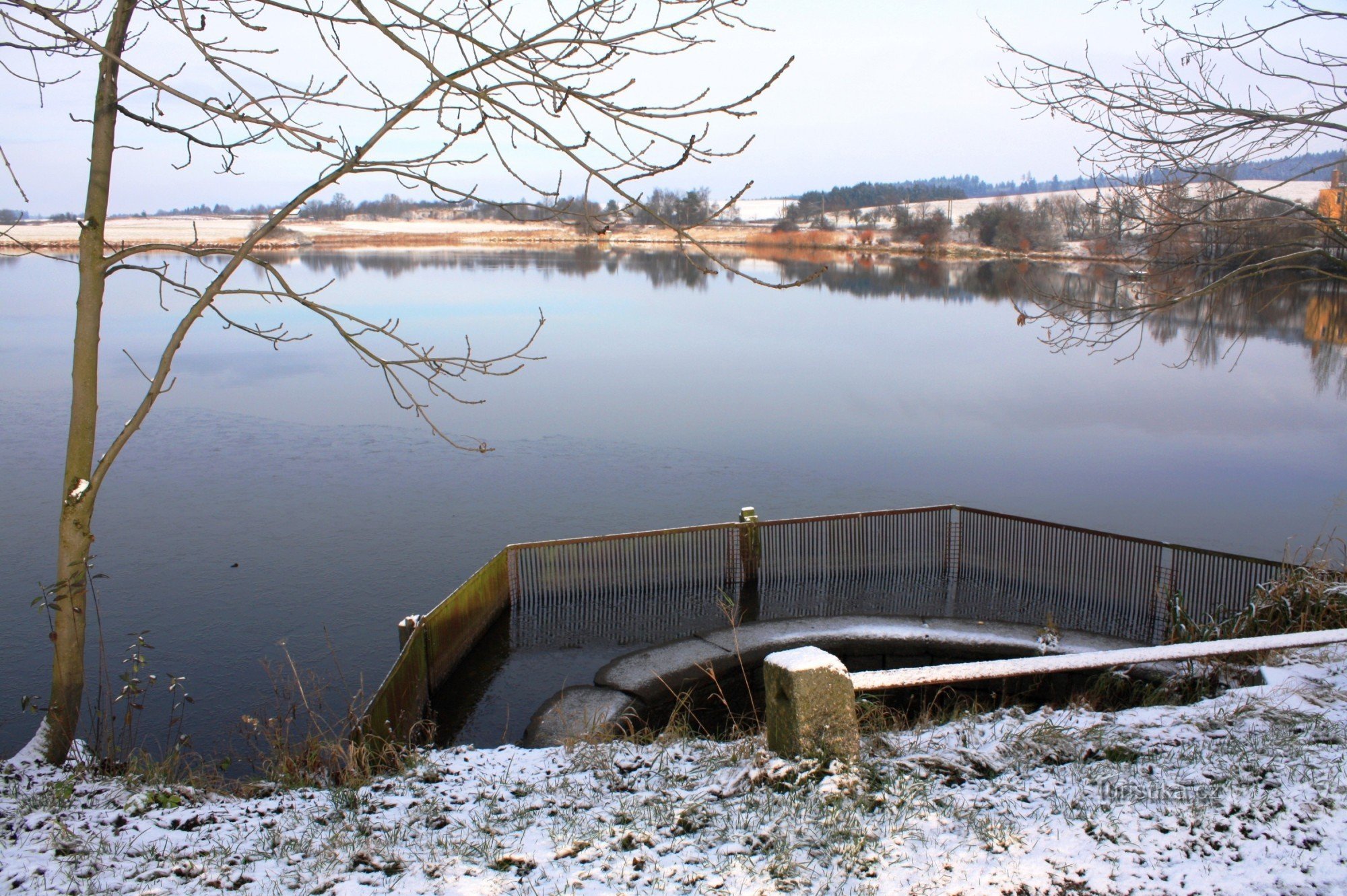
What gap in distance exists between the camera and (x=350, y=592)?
39.1 ft

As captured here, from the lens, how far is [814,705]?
14.5 feet

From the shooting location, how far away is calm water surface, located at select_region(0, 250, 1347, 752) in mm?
11203

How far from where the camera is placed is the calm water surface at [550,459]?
1120 centimetres

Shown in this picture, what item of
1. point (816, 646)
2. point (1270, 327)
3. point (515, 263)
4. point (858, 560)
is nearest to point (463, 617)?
point (816, 646)

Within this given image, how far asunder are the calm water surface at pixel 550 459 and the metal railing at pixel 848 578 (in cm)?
121

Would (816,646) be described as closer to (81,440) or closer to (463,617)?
(463,617)

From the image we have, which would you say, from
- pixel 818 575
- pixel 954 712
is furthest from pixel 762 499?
pixel 954 712

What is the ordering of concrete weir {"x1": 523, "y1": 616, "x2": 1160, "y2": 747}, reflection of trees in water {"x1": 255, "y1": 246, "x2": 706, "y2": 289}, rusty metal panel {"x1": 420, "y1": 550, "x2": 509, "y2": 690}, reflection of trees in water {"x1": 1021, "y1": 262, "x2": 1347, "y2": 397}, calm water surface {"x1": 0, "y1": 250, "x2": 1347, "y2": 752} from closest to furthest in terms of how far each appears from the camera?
concrete weir {"x1": 523, "y1": 616, "x2": 1160, "y2": 747} → rusty metal panel {"x1": 420, "y1": 550, "x2": 509, "y2": 690} → calm water surface {"x1": 0, "y1": 250, "x2": 1347, "y2": 752} → reflection of trees in water {"x1": 1021, "y1": 262, "x2": 1347, "y2": 397} → reflection of trees in water {"x1": 255, "y1": 246, "x2": 706, "y2": 289}

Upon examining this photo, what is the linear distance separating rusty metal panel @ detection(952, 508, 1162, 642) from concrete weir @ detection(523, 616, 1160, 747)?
122cm

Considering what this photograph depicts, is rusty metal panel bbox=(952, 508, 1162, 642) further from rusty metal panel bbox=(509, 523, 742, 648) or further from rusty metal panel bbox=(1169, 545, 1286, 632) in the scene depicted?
rusty metal panel bbox=(509, 523, 742, 648)

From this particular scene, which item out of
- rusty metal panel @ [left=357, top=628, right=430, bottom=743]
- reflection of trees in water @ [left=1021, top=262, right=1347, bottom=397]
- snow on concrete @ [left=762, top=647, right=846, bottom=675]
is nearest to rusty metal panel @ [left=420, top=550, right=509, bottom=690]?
rusty metal panel @ [left=357, top=628, right=430, bottom=743]

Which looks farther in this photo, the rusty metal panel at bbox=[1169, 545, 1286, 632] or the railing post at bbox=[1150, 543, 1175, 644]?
the railing post at bbox=[1150, 543, 1175, 644]

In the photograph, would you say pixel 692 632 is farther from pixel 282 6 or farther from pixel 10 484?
pixel 10 484

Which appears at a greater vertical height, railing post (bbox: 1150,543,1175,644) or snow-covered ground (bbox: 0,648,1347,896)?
snow-covered ground (bbox: 0,648,1347,896)
